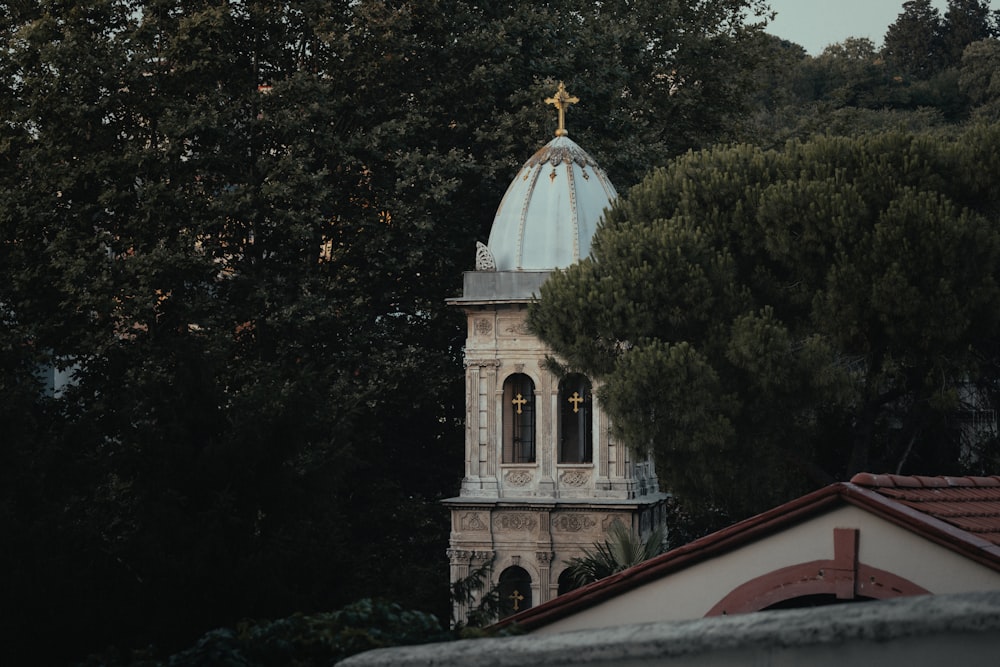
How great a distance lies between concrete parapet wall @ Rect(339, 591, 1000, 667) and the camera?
5766 millimetres

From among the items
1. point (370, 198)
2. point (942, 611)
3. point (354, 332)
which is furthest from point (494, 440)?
point (942, 611)

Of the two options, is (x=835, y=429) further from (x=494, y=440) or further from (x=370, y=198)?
(x=370, y=198)

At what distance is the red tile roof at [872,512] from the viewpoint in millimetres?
11789

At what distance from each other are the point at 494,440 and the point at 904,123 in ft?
27.7

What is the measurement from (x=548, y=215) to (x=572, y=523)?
528 centimetres

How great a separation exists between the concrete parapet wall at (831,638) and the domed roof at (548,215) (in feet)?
75.0

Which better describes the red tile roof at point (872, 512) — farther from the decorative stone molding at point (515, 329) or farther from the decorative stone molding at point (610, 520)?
the decorative stone molding at point (515, 329)

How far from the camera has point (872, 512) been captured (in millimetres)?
12031

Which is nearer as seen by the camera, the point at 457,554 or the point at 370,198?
the point at 457,554

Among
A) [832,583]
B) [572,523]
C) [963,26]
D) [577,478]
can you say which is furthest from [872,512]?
[963,26]

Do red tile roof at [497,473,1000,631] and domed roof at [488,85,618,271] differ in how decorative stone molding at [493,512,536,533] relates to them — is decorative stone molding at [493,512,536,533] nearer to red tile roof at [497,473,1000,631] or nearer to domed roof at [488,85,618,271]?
domed roof at [488,85,618,271]

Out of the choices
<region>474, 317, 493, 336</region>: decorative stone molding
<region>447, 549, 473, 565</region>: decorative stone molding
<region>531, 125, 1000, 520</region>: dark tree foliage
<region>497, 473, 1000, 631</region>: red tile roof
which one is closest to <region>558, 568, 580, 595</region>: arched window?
<region>447, 549, 473, 565</region>: decorative stone molding

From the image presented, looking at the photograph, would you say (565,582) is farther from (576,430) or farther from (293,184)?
(293,184)

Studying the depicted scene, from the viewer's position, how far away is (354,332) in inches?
1234
